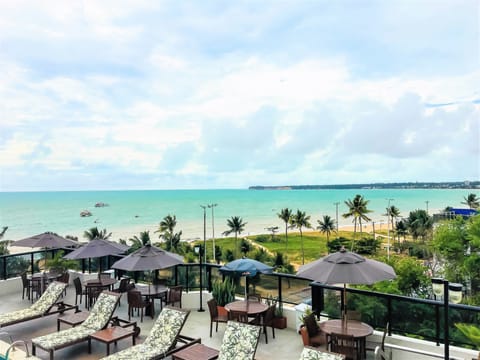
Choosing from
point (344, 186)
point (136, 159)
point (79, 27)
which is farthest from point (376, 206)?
point (79, 27)

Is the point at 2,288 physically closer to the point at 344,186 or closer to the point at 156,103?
the point at 156,103

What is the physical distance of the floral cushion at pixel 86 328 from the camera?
593cm

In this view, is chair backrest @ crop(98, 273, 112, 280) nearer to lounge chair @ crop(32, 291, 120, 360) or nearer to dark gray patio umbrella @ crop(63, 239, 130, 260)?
dark gray patio umbrella @ crop(63, 239, 130, 260)

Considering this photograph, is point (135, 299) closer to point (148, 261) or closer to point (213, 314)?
point (148, 261)

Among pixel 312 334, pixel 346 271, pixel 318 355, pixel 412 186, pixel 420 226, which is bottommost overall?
pixel 420 226

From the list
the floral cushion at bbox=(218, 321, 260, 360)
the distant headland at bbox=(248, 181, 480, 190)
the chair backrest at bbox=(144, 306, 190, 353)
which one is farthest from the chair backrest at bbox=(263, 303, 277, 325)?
the distant headland at bbox=(248, 181, 480, 190)

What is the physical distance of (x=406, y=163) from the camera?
64.8 meters

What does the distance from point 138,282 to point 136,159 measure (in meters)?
72.5

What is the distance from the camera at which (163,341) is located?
19.8 feet

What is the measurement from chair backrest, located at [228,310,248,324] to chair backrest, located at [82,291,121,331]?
89.7 inches

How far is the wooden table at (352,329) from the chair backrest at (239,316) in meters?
1.45

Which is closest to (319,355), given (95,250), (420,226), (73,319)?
(73,319)

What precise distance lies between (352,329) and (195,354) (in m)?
2.59

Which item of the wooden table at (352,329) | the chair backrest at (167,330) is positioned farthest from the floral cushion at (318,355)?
the chair backrest at (167,330)
